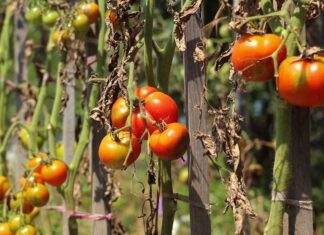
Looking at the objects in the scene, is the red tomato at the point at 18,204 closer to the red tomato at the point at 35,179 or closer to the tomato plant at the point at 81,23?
the red tomato at the point at 35,179

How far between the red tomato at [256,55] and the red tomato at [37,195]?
106cm

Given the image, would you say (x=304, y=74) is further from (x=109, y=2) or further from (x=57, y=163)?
(x=57, y=163)

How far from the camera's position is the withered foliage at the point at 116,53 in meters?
1.51

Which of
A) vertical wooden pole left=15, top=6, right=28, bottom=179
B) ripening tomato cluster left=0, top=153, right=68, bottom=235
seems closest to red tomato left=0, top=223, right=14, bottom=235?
ripening tomato cluster left=0, top=153, right=68, bottom=235

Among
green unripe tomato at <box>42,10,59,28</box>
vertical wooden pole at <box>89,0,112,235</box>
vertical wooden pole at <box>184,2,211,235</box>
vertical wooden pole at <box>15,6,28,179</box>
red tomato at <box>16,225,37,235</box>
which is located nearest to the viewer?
vertical wooden pole at <box>184,2,211,235</box>

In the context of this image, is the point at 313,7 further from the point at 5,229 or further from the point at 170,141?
the point at 5,229

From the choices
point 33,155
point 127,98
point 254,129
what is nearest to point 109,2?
point 127,98

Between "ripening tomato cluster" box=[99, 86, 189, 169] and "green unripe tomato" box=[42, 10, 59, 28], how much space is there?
1113mm

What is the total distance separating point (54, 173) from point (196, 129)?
0.65 metres

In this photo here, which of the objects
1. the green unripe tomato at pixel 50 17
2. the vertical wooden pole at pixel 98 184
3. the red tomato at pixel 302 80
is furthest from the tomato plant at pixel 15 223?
the red tomato at pixel 302 80

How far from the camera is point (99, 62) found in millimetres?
2242

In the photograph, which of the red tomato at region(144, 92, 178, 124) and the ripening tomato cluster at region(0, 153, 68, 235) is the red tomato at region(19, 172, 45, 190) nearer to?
the ripening tomato cluster at region(0, 153, 68, 235)

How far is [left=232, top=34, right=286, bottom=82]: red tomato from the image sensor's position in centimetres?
125

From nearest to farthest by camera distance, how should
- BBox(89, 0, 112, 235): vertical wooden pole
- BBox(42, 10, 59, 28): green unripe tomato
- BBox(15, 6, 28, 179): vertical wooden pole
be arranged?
BBox(89, 0, 112, 235): vertical wooden pole
BBox(42, 10, 59, 28): green unripe tomato
BBox(15, 6, 28, 179): vertical wooden pole
